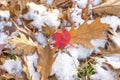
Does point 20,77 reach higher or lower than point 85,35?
lower

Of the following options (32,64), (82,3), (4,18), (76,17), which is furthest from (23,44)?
(82,3)

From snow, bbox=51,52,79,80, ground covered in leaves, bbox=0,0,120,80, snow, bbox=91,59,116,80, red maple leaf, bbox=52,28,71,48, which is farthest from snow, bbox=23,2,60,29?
snow, bbox=91,59,116,80

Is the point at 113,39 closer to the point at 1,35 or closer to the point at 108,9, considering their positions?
the point at 108,9

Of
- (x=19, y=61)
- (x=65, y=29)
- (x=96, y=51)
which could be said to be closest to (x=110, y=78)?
(x=96, y=51)

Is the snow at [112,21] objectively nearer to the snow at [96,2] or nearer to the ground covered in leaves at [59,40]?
the ground covered in leaves at [59,40]

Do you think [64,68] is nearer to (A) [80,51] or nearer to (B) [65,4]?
(A) [80,51]
